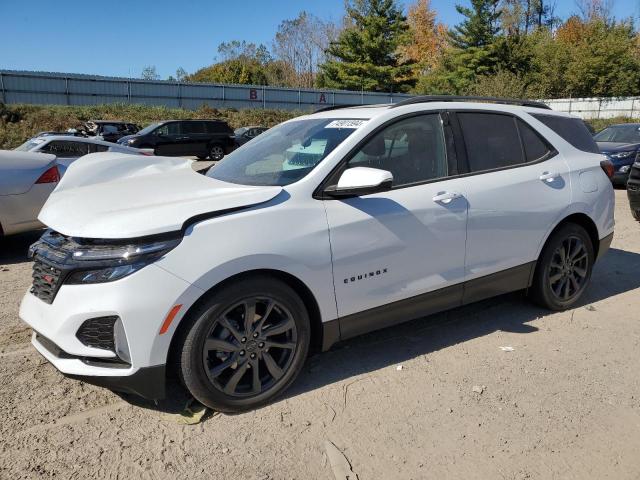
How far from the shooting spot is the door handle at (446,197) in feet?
12.0

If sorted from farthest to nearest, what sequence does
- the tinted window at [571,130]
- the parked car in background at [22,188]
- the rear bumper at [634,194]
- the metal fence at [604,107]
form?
the metal fence at [604,107] → the rear bumper at [634,194] → the parked car in background at [22,188] → the tinted window at [571,130]

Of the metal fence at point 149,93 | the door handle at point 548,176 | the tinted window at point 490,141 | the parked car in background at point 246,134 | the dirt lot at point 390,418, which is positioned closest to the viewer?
the dirt lot at point 390,418

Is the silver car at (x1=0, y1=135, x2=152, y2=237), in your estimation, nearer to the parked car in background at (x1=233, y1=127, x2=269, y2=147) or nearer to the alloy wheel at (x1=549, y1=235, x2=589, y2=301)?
the alloy wheel at (x1=549, y1=235, x2=589, y2=301)

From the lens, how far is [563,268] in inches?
180

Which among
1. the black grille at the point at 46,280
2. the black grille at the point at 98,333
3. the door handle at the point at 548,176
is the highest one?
the door handle at the point at 548,176

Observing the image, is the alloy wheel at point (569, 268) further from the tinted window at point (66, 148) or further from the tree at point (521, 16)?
the tree at point (521, 16)

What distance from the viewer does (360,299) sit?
3373 millimetres

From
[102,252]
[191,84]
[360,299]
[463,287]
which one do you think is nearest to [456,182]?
[463,287]

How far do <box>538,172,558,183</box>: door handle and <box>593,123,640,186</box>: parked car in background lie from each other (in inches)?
318

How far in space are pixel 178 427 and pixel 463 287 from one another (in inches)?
84.4

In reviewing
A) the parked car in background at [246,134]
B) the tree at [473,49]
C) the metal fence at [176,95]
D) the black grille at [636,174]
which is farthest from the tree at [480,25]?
the black grille at [636,174]

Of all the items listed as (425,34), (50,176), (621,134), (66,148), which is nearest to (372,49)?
(425,34)

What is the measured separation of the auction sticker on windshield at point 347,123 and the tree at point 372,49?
47270mm

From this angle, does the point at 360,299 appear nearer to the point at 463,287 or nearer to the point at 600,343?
the point at 463,287
